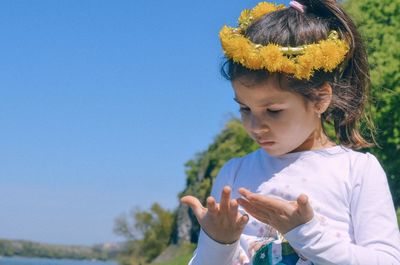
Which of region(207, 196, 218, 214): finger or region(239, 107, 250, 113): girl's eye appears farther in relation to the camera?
region(239, 107, 250, 113): girl's eye

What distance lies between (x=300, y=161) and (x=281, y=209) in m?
0.46

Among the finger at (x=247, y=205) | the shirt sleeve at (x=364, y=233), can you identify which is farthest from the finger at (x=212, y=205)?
the shirt sleeve at (x=364, y=233)

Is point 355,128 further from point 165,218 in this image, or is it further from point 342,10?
point 165,218

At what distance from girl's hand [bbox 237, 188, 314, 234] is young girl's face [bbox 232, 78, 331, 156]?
0.33 metres

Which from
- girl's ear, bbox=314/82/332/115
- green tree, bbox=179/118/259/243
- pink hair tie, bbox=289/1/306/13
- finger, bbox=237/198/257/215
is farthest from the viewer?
green tree, bbox=179/118/259/243

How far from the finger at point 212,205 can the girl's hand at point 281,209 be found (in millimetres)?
133

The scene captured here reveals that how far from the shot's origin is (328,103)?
3463 mm

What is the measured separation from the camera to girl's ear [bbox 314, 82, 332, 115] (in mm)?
3416

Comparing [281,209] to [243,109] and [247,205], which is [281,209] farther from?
[243,109]

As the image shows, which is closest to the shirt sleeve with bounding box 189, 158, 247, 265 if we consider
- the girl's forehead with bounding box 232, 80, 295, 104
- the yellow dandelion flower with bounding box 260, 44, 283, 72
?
the girl's forehead with bounding box 232, 80, 295, 104

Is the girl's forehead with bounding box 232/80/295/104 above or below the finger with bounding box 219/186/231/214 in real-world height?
above

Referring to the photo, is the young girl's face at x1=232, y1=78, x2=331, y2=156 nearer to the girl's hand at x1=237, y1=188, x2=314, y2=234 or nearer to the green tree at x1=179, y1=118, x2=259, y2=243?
the girl's hand at x1=237, y1=188, x2=314, y2=234

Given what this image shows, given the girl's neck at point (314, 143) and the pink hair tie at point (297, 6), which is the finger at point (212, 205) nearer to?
the girl's neck at point (314, 143)

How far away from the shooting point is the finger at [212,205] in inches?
123
